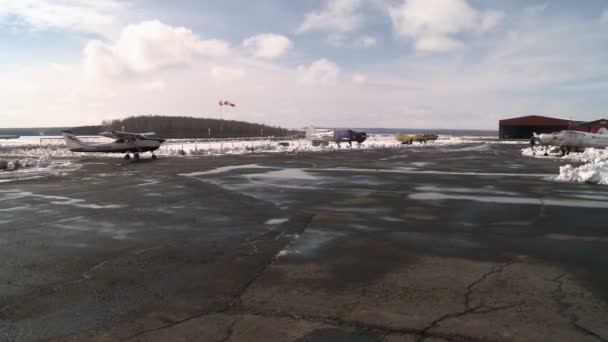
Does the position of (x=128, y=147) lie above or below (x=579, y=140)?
below

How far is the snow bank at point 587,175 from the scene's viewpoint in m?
14.6

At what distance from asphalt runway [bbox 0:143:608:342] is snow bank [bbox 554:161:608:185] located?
3.94 meters

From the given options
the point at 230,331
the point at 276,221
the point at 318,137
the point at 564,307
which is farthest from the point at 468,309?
the point at 318,137

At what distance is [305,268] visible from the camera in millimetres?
5621

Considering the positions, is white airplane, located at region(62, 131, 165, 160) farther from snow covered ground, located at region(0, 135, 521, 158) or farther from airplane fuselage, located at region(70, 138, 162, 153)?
snow covered ground, located at region(0, 135, 521, 158)

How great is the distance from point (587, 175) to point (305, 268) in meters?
13.8

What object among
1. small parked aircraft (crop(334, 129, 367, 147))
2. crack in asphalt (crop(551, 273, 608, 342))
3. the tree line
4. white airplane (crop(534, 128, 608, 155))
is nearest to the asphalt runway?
crack in asphalt (crop(551, 273, 608, 342))

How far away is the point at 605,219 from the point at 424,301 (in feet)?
22.0

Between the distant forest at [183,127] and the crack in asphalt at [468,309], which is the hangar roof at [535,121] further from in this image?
the crack in asphalt at [468,309]

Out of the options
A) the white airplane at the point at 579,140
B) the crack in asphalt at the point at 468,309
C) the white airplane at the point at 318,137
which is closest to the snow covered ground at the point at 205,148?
the white airplane at the point at 318,137

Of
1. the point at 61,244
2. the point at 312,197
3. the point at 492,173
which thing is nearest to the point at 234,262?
the point at 61,244

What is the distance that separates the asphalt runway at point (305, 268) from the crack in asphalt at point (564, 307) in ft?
0.06

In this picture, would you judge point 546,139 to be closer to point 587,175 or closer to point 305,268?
point 587,175

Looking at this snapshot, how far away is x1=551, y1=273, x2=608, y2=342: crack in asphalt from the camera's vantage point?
3682mm
